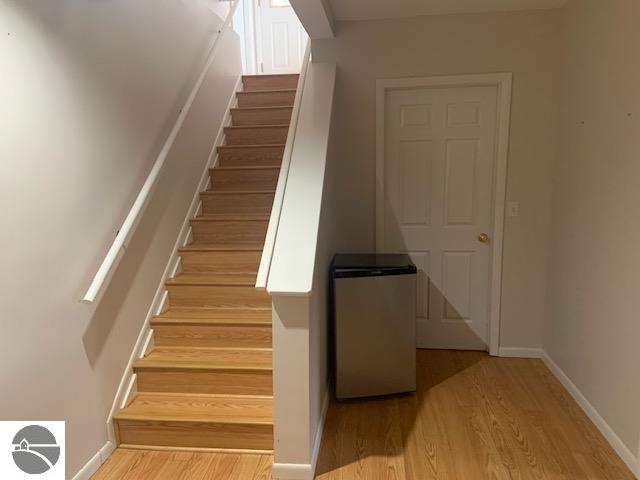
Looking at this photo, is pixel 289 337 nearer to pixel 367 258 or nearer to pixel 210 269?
pixel 367 258

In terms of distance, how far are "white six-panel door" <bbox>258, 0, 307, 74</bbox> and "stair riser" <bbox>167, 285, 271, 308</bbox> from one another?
3330 mm

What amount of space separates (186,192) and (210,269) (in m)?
0.65

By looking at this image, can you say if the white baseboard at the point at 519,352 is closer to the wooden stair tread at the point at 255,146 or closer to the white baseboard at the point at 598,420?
the white baseboard at the point at 598,420

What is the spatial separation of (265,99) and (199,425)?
119 inches

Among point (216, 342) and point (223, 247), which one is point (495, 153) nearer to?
point (223, 247)

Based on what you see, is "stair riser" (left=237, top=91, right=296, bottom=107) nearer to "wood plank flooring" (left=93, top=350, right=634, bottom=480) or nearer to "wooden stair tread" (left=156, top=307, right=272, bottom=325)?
"wooden stair tread" (left=156, top=307, right=272, bottom=325)

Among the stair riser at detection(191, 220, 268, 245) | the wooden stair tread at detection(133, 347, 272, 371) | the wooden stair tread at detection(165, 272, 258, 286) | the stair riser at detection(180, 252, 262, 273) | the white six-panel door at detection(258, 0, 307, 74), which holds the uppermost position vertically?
the white six-panel door at detection(258, 0, 307, 74)

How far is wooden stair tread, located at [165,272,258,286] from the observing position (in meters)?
2.73

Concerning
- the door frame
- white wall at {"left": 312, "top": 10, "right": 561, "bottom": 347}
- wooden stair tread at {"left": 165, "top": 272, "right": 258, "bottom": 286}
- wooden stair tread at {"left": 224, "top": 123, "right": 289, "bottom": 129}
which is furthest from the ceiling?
wooden stair tread at {"left": 165, "top": 272, "right": 258, "bottom": 286}

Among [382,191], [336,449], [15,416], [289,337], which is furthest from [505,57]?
[15,416]

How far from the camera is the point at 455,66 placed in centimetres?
286

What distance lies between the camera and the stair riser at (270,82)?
4246 millimetres

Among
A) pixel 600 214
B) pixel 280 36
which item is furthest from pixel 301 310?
pixel 280 36

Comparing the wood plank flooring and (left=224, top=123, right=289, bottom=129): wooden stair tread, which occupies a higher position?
(left=224, top=123, right=289, bottom=129): wooden stair tread
